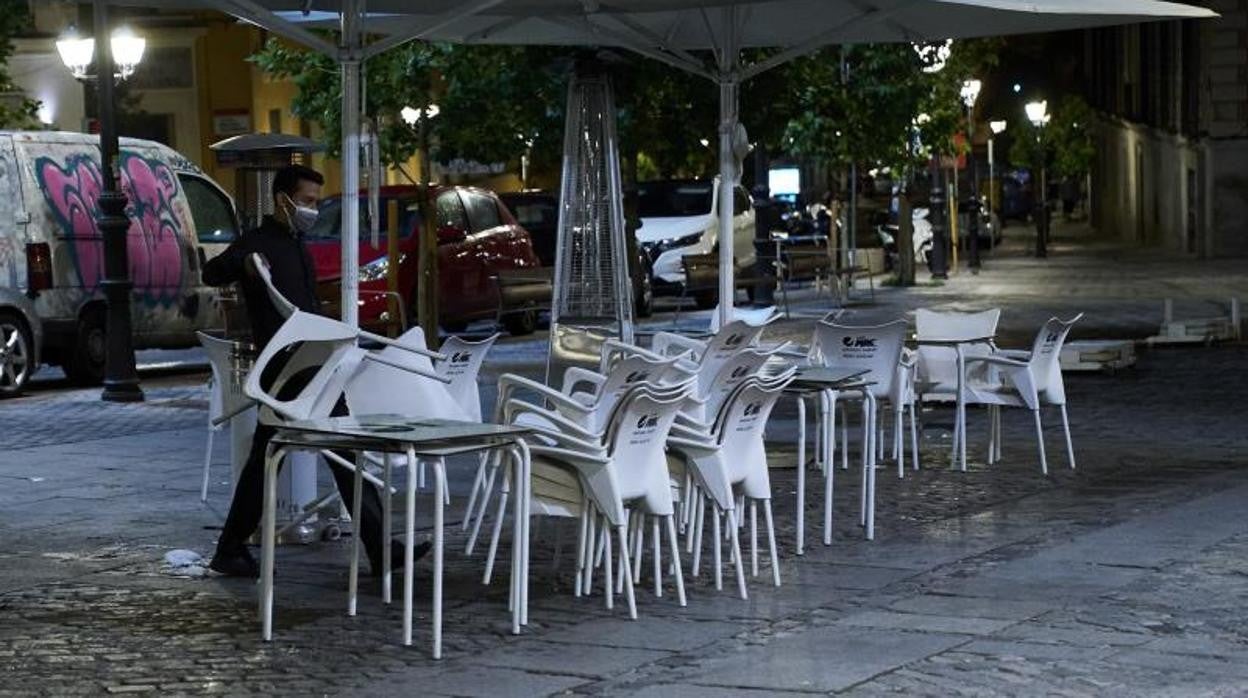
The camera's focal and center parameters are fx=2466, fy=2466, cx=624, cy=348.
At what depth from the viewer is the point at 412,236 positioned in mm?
26609

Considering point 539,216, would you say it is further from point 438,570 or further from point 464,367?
point 438,570

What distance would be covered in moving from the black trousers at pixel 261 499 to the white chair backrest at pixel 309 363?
0.07 metres

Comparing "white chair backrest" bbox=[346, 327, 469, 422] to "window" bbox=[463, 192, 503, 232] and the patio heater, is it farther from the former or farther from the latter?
"window" bbox=[463, 192, 503, 232]

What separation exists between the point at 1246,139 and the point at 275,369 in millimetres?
43521

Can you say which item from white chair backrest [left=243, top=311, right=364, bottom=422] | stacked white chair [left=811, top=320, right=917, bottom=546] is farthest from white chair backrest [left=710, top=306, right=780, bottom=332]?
white chair backrest [left=243, top=311, right=364, bottom=422]

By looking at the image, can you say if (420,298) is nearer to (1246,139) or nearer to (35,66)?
(35,66)

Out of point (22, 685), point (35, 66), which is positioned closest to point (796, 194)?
point (35, 66)

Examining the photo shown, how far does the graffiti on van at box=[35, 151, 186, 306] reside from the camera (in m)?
21.5

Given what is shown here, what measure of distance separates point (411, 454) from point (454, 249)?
729 inches

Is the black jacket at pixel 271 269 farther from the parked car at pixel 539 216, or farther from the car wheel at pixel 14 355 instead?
the parked car at pixel 539 216

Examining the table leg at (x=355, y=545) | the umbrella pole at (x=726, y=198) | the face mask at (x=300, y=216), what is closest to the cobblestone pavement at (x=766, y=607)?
the table leg at (x=355, y=545)

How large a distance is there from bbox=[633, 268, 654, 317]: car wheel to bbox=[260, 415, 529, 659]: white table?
2003cm

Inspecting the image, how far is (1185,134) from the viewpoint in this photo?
182 feet

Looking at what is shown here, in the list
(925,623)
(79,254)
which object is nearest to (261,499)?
(925,623)
